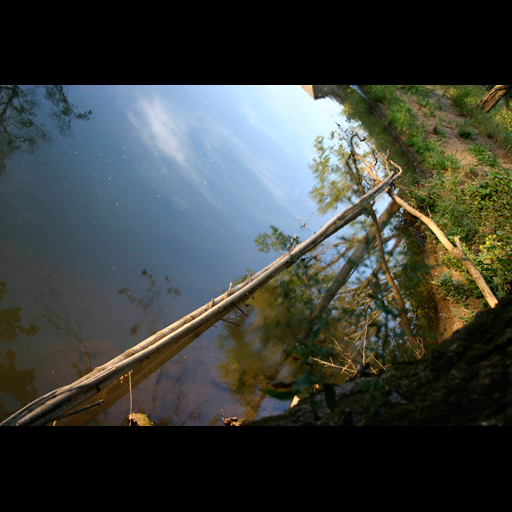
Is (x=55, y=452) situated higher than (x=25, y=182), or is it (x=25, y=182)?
(x=25, y=182)

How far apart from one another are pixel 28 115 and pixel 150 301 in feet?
11.4

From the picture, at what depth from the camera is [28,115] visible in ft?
13.8

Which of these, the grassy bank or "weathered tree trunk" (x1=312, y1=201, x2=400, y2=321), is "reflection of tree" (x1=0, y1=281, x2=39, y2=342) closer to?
"weathered tree trunk" (x1=312, y1=201, x2=400, y2=321)

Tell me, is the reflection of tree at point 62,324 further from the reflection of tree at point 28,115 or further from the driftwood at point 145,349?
the reflection of tree at point 28,115

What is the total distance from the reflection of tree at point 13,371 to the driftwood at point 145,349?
332 mm

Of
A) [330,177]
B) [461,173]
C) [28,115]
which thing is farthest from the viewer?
[330,177]

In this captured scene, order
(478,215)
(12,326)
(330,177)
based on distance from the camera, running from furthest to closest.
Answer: (330,177)
(478,215)
(12,326)

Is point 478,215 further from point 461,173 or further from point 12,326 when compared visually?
point 12,326

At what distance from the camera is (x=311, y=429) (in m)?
0.82

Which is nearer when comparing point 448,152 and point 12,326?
point 12,326

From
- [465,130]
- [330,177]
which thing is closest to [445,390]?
[330,177]
